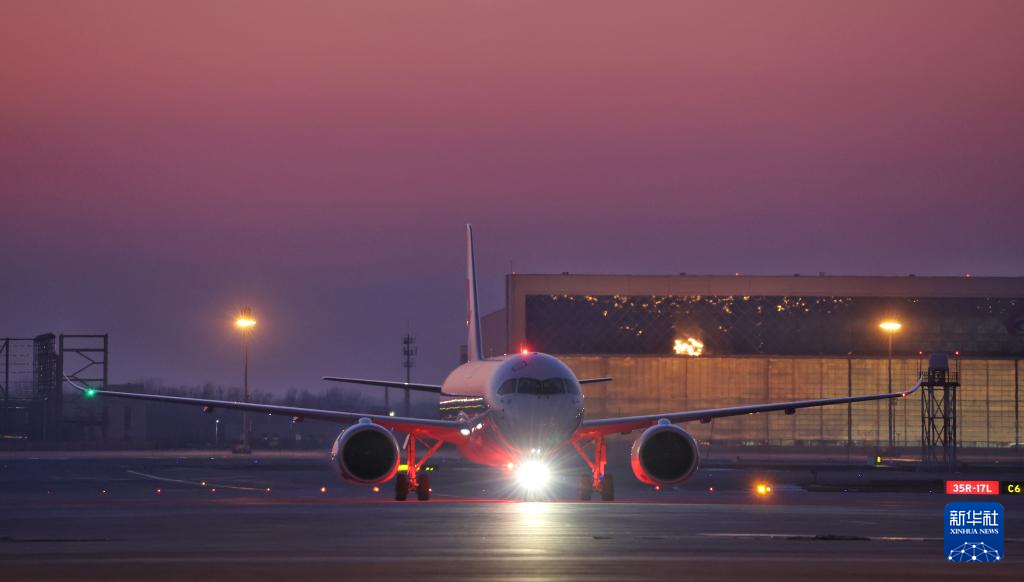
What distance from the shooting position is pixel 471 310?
56500mm

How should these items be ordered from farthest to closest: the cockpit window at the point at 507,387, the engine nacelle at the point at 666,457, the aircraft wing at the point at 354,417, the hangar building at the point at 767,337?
1. the hangar building at the point at 767,337
2. the aircraft wing at the point at 354,417
3. the engine nacelle at the point at 666,457
4. the cockpit window at the point at 507,387

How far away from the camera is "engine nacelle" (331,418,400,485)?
3934 centimetres

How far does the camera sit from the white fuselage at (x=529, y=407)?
38.5 m

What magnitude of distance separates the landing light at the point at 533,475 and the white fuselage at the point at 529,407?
38 cm

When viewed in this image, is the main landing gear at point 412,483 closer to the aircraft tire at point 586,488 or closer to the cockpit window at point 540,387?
the cockpit window at point 540,387

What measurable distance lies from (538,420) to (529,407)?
398 mm

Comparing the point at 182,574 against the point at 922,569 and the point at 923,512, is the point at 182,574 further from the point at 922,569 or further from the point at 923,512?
the point at 923,512

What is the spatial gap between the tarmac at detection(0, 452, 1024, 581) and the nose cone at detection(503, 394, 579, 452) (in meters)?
1.62

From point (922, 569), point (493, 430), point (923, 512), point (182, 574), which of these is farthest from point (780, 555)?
point (493, 430)

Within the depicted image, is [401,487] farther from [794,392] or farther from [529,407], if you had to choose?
[794,392]

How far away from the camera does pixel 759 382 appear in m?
109

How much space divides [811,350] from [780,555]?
89419mm

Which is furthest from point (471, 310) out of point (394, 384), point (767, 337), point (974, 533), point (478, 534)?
point (767, 337)

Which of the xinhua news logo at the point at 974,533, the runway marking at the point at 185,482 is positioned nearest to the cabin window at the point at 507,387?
the runway marking at the point at 185,482
